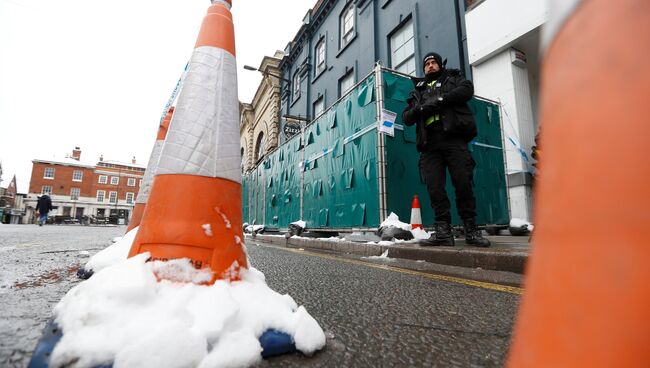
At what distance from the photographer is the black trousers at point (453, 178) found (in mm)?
3744

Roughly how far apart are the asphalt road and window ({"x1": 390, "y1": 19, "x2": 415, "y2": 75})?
8.59 meters

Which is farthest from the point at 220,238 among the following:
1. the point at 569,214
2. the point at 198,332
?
the point at 569,214

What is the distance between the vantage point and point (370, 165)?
5238mm

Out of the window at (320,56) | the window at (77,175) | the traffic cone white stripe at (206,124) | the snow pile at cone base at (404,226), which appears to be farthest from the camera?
the window at (77,175)

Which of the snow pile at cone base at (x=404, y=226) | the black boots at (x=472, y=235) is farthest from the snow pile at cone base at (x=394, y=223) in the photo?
the black boots at (x=472, y=235)

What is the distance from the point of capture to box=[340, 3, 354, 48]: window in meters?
12.9

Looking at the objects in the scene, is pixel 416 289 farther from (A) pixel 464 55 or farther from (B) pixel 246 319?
(A) pixel 464 55

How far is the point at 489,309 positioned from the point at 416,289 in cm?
49

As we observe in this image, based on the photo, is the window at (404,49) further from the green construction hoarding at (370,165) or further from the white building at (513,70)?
the green construction hoarding at (370,165)

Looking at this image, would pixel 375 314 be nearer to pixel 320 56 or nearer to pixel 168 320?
pixel 168 320

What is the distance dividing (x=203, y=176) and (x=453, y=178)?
10.5 feet

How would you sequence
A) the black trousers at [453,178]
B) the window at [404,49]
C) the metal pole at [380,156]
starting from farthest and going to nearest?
the window at [404,49], the metal pole at [380,156], the black trousers at [453,178]

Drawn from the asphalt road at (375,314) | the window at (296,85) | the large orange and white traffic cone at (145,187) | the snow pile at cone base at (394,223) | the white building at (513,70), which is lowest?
the asphalt road at (375,314)

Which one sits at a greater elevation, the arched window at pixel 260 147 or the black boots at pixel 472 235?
the arched window at pixel 260 147
